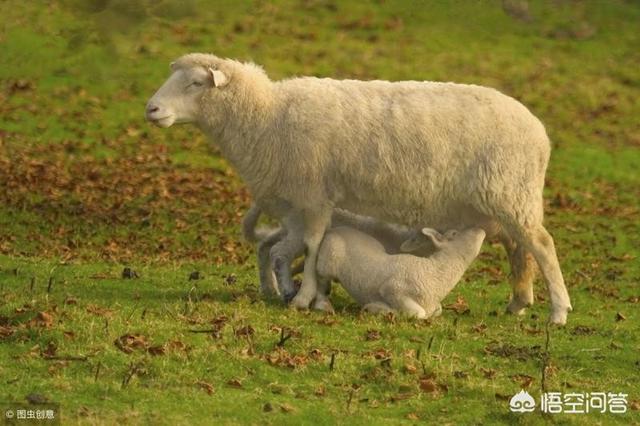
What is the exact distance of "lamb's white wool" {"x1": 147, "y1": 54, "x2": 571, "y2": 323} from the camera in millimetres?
12109

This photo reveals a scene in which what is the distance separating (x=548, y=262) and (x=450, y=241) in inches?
40.2

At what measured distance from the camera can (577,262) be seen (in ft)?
55.5

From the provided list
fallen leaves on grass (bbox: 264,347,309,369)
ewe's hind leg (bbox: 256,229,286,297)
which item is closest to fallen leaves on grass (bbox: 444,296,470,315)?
ewe's hind leg (bbox: 256,229,286,297)

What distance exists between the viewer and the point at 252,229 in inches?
512

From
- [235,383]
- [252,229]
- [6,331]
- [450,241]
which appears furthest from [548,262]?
[6,331]

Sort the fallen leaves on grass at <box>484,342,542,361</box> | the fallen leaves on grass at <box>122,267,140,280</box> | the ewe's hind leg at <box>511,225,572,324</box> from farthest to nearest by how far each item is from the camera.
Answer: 1. the fallen leaves on grass at <box>122,267,140,280</box>
2. the ewe's hind leg at <box>511,225,572,324</box>
3. the fallen leaves on grass at <box>484,342,542,361</box>

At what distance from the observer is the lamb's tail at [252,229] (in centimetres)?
1290

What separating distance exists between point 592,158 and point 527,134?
11.4 metres

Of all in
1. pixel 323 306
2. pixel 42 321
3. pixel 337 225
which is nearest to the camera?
pixel 42 321

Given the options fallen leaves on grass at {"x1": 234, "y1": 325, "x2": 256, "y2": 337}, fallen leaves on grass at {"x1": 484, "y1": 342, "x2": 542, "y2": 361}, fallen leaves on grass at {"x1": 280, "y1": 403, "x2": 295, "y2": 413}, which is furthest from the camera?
fallen leaves on grass at {"x1": 484, "y1": 342, "x2": 542, "y2": 361}

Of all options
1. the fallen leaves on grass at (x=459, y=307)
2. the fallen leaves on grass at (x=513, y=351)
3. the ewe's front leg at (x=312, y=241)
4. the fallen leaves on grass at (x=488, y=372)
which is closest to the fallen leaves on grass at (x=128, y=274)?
the ewe's front leg at (x=312, y=241)

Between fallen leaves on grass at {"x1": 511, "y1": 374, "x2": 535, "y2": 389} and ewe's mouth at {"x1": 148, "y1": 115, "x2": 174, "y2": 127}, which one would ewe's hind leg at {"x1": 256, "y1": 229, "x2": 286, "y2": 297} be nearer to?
ewe's mouth at {"x1": 148, "y1": 115, "x2": 174, "y2": 127}

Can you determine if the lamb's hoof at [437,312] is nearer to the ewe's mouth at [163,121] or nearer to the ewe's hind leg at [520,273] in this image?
the ewe's hind leg at [520,273]

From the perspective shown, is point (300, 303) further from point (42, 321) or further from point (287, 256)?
point (42, 321)
